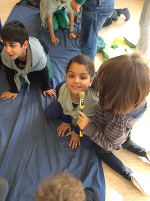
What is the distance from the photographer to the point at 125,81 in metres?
0.57

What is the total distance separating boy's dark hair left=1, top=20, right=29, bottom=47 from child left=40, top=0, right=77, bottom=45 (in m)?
0.82

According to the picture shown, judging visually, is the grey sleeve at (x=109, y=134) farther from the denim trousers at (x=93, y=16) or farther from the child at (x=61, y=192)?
the denim trousers at (x=93, y=16)

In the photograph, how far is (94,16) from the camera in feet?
3.65

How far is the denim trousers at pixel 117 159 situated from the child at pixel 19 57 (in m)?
0.65

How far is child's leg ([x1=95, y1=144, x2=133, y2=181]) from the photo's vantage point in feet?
3.28

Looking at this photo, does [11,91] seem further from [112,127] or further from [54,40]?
[112,127]

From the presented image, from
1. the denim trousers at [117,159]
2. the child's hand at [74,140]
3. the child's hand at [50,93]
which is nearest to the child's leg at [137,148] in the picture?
the denim trousers at [117,159]

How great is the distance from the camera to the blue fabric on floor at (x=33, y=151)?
96cm

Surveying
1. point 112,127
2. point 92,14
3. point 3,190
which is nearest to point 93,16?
point 92,14

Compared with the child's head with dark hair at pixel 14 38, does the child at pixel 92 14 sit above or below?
above

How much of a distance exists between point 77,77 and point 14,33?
1.86 ft

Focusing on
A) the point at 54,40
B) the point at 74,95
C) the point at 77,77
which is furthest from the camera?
the point at 54,40

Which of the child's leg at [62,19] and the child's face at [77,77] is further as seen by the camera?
the child's leg at [62,19]

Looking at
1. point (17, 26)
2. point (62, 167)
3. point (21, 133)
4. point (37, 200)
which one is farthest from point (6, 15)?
point (37, 200)
